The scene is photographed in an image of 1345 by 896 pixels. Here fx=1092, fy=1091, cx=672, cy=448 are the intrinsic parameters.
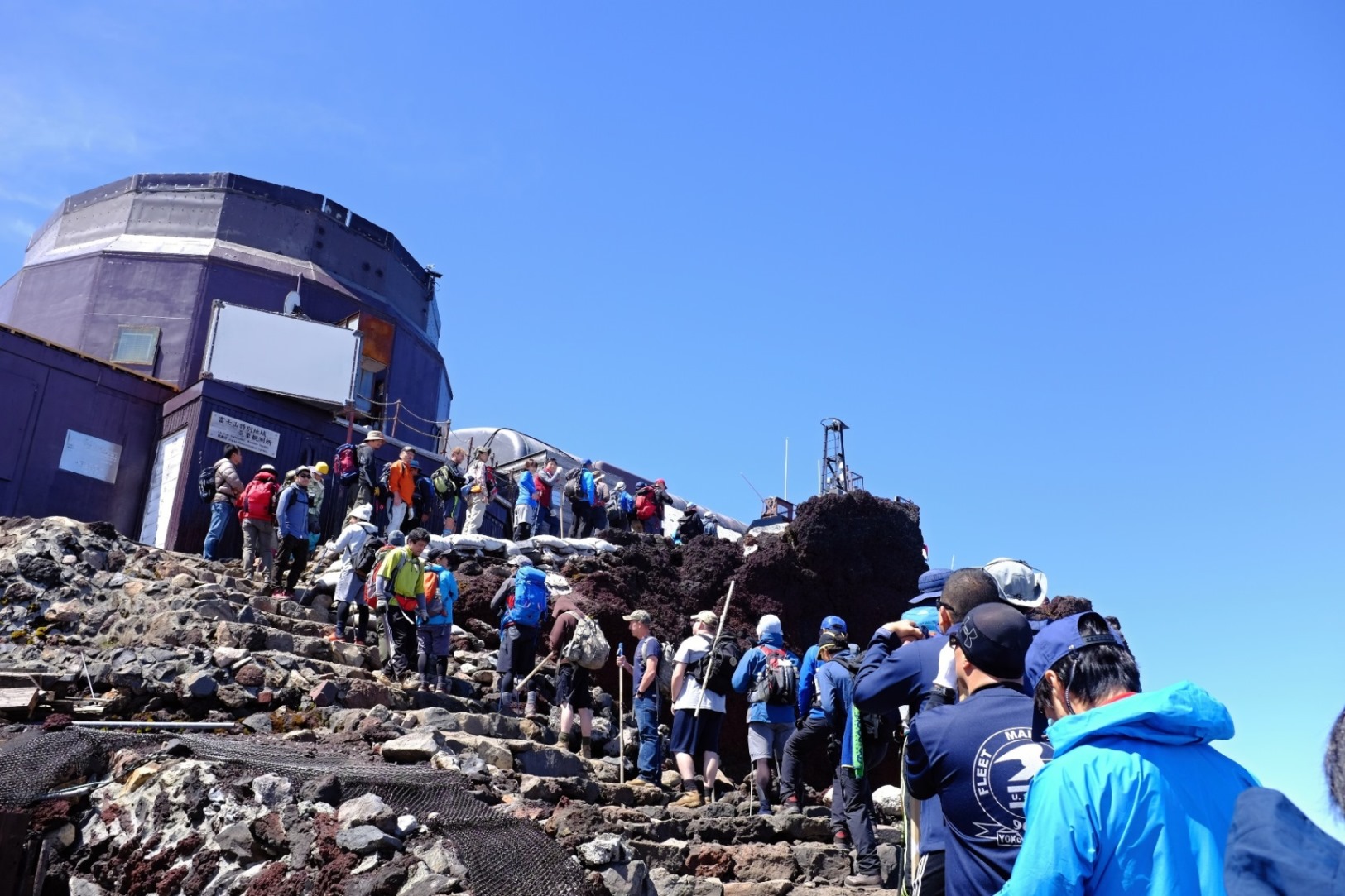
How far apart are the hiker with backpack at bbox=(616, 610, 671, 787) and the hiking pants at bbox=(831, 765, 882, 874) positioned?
234cm

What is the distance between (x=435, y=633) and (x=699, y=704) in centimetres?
304

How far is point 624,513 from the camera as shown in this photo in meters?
22.1

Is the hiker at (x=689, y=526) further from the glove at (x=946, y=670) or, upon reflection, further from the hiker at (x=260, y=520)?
the glove at (x=946, y=670)

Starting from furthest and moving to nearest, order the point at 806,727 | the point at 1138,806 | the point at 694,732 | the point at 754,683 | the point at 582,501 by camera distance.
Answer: the point at 582,501 < the point at 694,732 < the point at 754,683 < the point at 806,727 < the point at 1138,806

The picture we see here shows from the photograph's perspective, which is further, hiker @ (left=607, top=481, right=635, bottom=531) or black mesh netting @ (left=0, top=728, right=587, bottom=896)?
hiker @ (left=607, top=481, right=635, bottom=531)

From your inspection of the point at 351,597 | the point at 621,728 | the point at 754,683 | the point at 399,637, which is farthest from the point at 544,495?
the point at 754,683

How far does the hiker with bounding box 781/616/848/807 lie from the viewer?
9422mm

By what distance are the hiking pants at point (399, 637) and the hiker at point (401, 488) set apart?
18.2 ft

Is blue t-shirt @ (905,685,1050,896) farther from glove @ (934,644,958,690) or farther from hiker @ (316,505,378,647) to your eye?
hiker @ (316,505,378,647)

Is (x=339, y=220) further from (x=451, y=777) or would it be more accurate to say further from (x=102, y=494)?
(x=451, y=777)

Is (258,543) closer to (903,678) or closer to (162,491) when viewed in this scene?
(162,491)

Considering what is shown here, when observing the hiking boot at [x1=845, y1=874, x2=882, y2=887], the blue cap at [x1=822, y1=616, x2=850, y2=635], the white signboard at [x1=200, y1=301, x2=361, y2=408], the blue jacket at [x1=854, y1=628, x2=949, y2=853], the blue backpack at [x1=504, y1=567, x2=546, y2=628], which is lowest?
the hiking boot at [x1=845, y1=874, x2=882, y2=887]

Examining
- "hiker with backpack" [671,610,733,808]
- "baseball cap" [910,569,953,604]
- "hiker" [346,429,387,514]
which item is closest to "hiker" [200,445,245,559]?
"hiker" [346,429,387,514]

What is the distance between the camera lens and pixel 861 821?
7.98 meters
